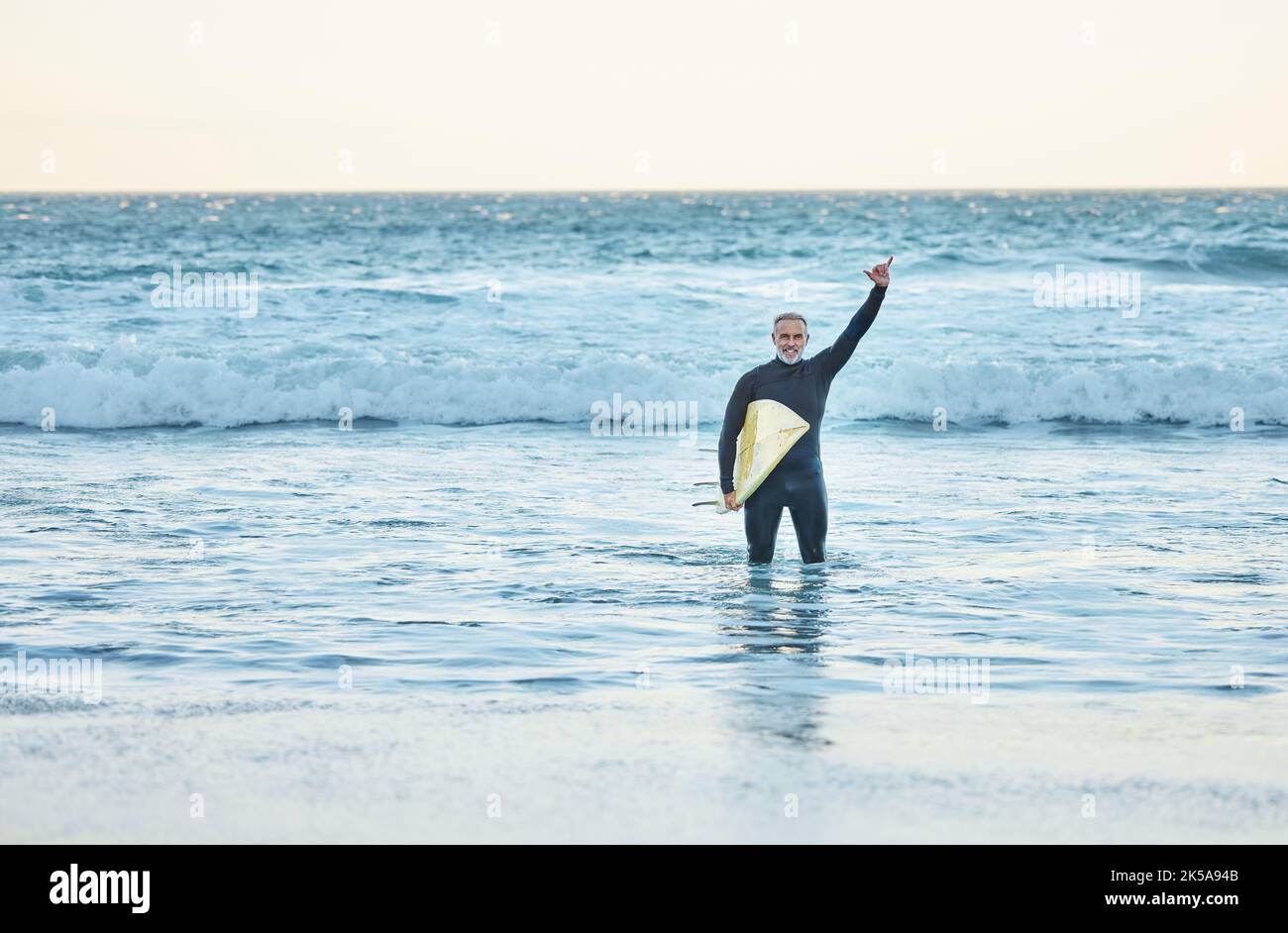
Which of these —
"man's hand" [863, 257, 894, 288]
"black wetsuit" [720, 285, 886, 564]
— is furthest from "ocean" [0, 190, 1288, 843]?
"man's hand" [863, 257, 894, 288]

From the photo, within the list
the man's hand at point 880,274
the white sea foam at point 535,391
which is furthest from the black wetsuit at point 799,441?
the white sea foam at point 535,391

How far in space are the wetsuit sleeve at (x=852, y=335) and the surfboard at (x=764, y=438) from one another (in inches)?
12.9

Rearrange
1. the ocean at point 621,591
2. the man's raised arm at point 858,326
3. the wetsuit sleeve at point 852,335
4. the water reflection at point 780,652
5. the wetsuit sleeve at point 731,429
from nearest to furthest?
the ocean at point 621,591
the water reflection at point 780,652
the man's raised arm at point 858,326
the wetsuit sleeve at point 852,335
the wetsuit sleeve at point 731,429

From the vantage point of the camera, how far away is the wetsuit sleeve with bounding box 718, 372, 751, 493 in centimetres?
782

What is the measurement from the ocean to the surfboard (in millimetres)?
557

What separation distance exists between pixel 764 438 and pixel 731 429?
192 mm

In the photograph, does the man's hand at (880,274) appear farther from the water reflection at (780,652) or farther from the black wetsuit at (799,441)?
the water reflection at (780,652)

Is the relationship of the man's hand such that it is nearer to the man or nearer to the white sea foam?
the man

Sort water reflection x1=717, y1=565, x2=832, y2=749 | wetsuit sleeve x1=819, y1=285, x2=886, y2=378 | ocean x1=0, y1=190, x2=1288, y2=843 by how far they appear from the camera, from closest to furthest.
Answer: ocean x1=0, y1=190, x2=1288, y2=843
water reflection x1=717, y1=565, x2=832, y2=749
wetsuit sleeve x1=819, y1=285, x2=886, y2=378

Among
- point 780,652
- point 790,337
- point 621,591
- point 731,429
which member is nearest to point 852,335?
point 790,337

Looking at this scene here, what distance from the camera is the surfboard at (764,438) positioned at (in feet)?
25.8
